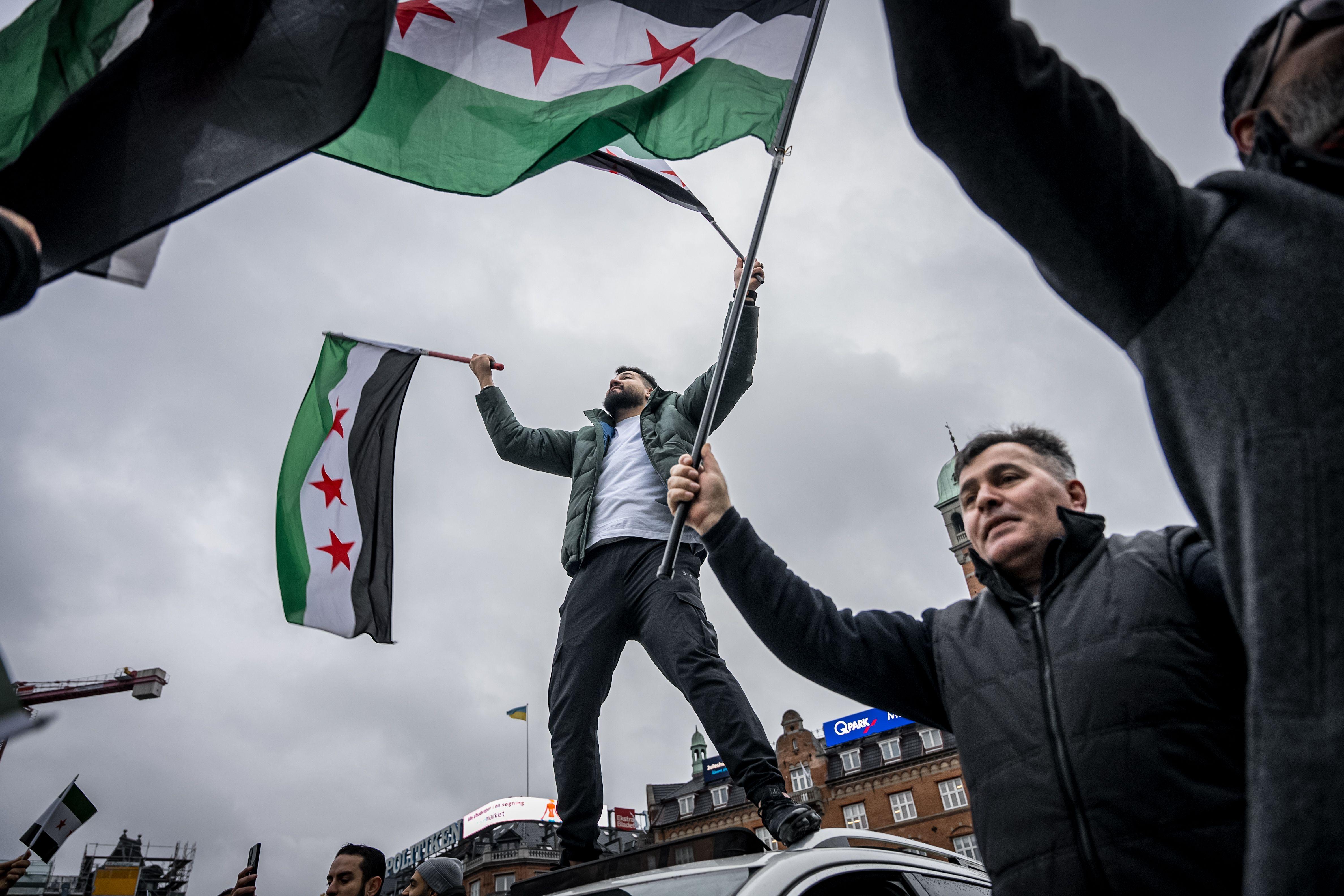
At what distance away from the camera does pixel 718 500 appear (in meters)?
1.89

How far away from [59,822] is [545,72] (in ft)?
18.4

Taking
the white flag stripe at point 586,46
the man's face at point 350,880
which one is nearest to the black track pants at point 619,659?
the white flag stripe at point 586,46

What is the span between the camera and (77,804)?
5359 mm

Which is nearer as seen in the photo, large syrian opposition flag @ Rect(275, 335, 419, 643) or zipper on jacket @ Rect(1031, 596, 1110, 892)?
zipper on jacket @ Rect(1031, 596, 1110, 892)

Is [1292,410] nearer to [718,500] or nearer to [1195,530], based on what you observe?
[1195,530]

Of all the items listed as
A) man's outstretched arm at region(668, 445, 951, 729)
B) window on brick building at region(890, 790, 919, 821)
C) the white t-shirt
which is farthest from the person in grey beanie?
window on brick building at region(890, 790, 919, 821)

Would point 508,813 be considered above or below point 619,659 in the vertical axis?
above

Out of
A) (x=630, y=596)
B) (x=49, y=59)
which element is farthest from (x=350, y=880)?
(x=49, y=59)

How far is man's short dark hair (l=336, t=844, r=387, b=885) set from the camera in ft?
16.3

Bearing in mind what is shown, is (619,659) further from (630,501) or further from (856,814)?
(856,814)

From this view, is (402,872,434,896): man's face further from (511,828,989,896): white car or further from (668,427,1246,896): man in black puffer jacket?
(668,427,1246,896): man in black puffer jacket

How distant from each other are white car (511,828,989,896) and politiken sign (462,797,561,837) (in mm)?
47086

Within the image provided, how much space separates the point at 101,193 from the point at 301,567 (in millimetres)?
2895

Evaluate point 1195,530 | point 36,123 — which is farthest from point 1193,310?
point 36,123
